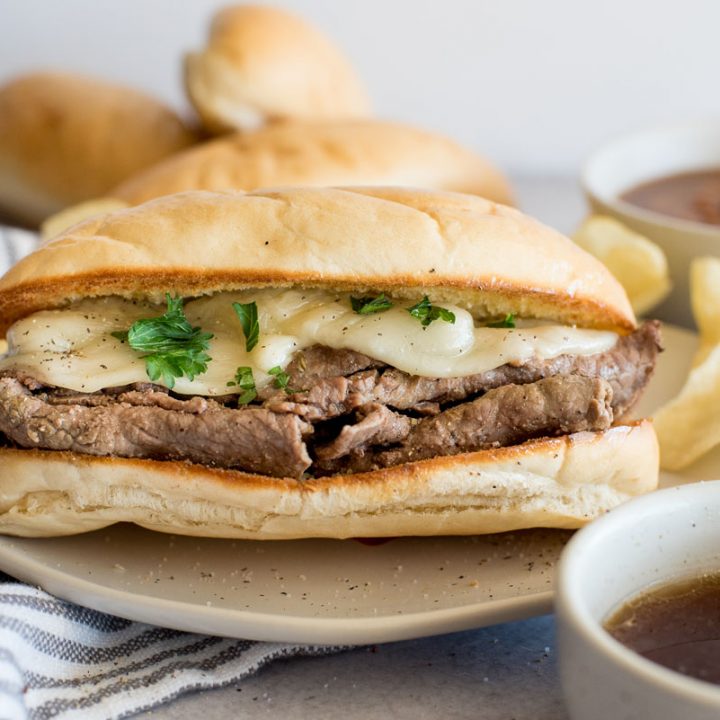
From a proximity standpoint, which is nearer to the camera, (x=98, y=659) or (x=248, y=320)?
(x=98, y=659)

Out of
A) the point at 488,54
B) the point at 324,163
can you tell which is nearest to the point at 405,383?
the point at 324,163

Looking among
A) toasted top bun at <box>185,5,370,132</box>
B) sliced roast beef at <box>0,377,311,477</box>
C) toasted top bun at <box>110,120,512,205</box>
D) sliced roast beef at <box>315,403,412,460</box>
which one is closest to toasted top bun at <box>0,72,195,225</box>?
toasted top bun at <box>185,5,370,132</box>

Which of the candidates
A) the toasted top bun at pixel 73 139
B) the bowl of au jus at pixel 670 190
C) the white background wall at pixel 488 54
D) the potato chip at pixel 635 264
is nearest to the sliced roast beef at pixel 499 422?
the potato chip at pixel 635 264

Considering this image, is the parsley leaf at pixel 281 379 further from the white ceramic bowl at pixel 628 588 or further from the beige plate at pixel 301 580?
the white ceramic bowl at pixel 628 588

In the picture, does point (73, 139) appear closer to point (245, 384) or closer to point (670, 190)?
point (670, 190)

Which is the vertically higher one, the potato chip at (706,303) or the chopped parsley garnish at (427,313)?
the chopped parsley garnish at (427,313)

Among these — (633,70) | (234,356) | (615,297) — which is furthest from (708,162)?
(234,356)
